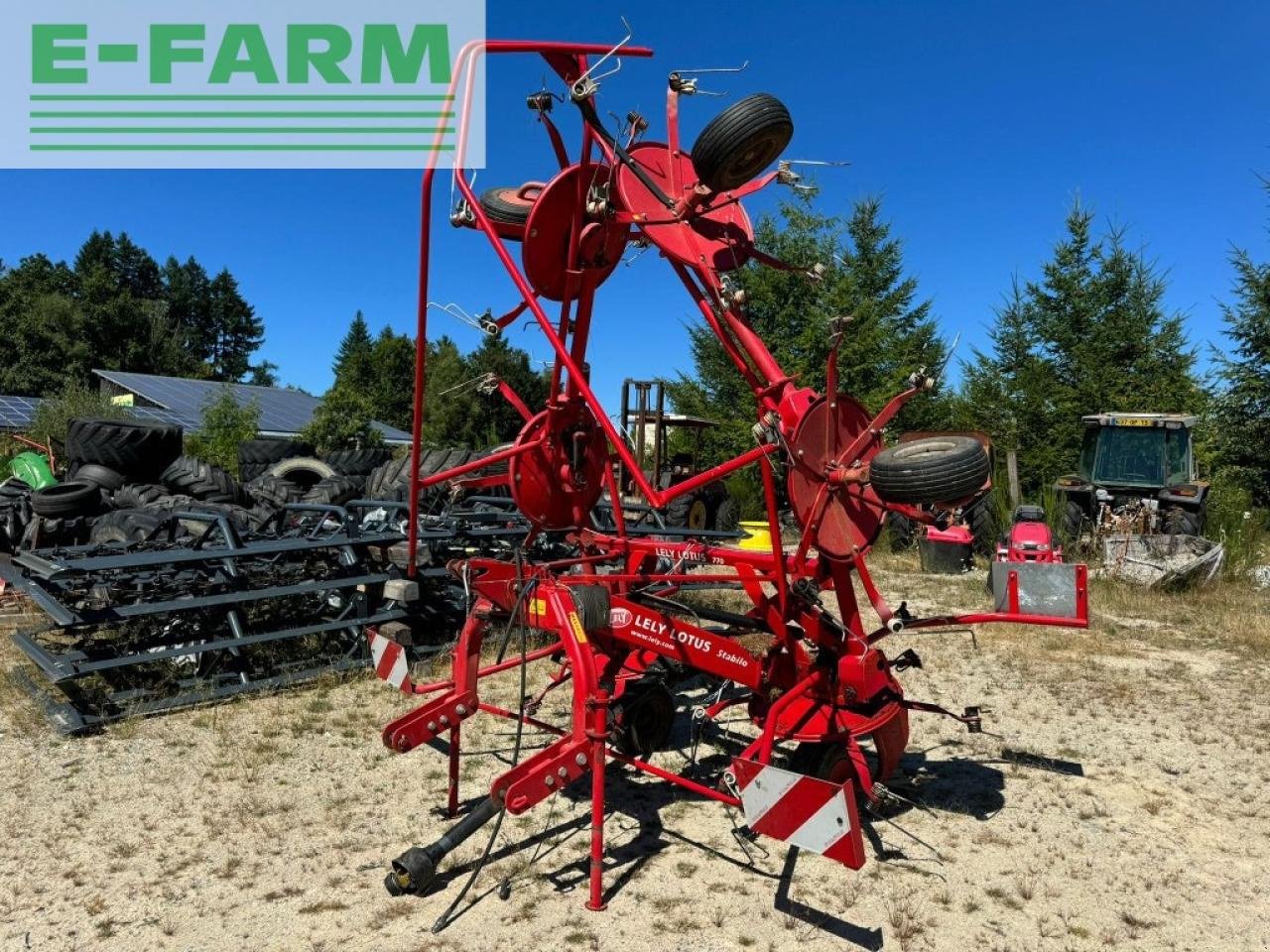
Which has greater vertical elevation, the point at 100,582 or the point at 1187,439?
the point at 1187,439

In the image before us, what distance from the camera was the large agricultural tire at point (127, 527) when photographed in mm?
8258

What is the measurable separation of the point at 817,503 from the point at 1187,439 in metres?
12.6

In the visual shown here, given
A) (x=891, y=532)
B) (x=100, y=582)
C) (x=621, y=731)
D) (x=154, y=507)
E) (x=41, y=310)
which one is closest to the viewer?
(x=621, y=731)

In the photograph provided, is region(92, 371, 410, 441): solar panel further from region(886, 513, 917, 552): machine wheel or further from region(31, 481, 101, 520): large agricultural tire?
region(886, 513, 917, 552): machine wheel

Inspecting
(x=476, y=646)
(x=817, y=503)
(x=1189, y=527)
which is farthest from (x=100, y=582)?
(x=1189, y=527)

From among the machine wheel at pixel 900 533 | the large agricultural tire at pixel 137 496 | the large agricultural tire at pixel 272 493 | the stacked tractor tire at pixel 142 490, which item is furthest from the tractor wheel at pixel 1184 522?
the large agricultural tire at pixel 137 496

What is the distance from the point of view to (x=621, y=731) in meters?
4.89

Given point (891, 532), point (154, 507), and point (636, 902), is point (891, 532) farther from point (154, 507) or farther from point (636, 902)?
point (636, 902)

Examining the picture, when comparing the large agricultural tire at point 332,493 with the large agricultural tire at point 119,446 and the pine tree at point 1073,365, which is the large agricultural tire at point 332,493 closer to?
the large agricultural tire at point 119,446

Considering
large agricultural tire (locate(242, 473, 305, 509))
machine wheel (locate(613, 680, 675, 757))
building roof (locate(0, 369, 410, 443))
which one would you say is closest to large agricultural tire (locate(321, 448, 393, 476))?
large agricultural tire (locate(242, 473, 305, 509))

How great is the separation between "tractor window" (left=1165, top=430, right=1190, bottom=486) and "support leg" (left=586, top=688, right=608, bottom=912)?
13.2 m

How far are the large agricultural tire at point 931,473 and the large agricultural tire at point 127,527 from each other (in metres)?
7.02

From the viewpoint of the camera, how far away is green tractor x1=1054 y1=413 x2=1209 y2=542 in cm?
1300

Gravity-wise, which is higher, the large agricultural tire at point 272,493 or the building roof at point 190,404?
the building roof at point 190,404
